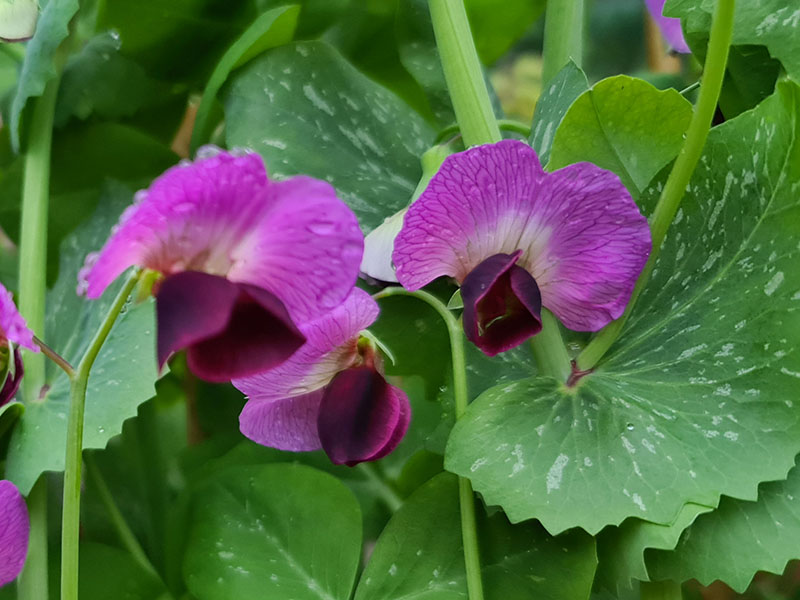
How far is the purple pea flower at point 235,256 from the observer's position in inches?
10.8

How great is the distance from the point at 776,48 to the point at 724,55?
123 millimetres

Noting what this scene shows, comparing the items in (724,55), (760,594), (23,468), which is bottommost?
(760,594)

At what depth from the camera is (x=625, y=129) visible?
1.26 ft

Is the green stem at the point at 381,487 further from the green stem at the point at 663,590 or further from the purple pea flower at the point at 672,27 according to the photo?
the purple pea flower at the point at 672,27

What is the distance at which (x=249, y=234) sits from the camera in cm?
29

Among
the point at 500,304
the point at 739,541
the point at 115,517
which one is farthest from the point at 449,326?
the point at 115,517

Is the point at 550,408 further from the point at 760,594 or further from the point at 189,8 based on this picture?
the point at 760,594

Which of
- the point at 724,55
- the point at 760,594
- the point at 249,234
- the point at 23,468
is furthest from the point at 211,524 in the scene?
the point at 760,594

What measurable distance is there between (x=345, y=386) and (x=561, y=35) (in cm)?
27

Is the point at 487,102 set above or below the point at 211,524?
above

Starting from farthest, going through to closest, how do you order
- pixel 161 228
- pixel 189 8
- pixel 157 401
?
pixel 157 401, pixel 189 8, pixel 161 228

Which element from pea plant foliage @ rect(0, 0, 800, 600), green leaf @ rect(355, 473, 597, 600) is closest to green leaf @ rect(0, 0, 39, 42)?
pea plant foliage @ rect(0, 0, 800, 600)

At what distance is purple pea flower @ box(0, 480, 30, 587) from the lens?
1.24 ft

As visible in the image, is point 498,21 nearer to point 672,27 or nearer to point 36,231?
point 672,27
